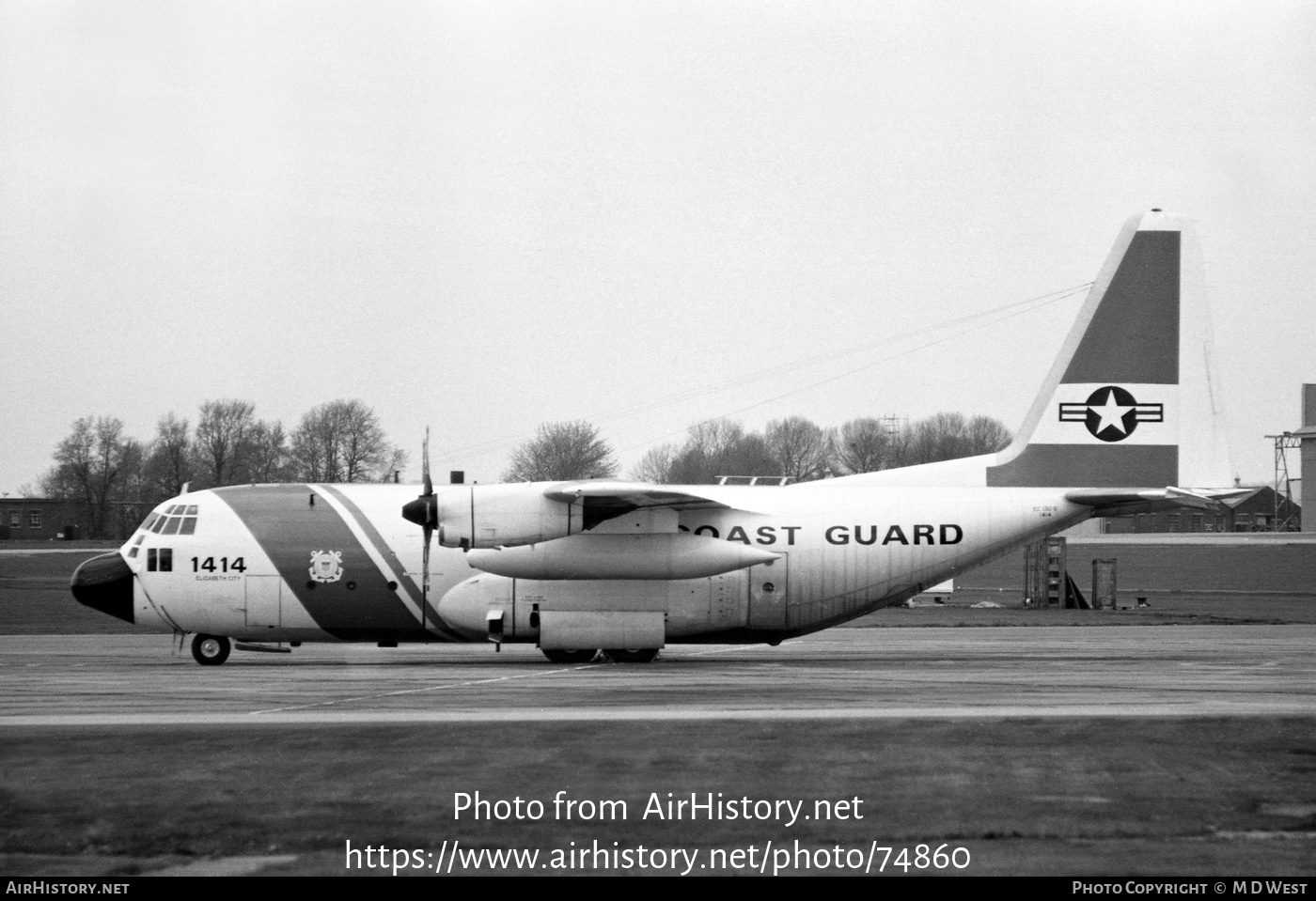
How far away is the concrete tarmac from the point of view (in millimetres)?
16766

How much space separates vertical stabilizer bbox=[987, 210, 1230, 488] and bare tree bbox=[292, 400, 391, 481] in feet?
85.2

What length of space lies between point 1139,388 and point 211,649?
19301 millimetres

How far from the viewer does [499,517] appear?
24.3 meters

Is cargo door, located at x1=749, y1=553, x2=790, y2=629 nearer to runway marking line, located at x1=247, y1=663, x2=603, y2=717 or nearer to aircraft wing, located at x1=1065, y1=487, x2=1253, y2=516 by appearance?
runway marking line, located at x1=247, y1=663, x2=603, y2=717

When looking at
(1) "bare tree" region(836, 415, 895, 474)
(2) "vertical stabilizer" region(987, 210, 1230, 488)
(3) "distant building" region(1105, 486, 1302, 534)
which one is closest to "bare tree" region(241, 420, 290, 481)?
(2) "vertical stabilizer" region(987, 210, 1230, 488)

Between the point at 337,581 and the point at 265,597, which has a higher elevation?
the point at 337,581

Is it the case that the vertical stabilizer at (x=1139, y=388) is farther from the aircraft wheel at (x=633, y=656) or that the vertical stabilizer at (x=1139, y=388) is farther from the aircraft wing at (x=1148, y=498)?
the aircraft wheel at (x=633, y=656)

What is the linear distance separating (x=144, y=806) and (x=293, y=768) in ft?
5.48

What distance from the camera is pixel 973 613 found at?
48.4 meters

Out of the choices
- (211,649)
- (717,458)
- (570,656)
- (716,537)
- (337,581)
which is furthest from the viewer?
(717,458)

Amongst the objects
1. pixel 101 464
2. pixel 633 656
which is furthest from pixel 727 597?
pixel 101 464

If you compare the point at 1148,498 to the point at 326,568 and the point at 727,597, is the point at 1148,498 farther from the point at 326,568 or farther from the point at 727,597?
the point at 326,568

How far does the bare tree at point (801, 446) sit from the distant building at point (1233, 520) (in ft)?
83.8

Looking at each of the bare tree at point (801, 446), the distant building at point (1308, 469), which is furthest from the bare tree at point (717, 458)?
the distant building at point (1308, 469)
